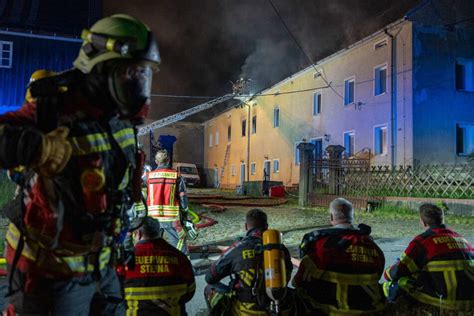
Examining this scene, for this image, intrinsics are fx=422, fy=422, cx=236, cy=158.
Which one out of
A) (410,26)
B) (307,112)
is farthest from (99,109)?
(307,112)

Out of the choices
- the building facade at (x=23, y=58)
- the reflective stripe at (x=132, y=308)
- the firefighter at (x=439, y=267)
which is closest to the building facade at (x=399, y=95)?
the building facade at (x=23, y=58)

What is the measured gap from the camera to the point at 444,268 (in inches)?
133

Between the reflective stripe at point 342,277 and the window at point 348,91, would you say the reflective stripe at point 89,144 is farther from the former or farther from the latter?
the window at point 348,91

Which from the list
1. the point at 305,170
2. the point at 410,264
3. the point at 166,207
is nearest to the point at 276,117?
the point at 305,170

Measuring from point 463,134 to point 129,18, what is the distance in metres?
18.7

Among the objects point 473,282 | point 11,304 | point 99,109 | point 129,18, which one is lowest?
point 473,282

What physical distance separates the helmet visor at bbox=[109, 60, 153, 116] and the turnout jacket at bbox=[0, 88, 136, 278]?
0.41ft

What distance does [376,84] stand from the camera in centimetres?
1823

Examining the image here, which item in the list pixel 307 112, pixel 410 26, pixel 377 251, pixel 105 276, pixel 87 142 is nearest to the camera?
pixel 87 142

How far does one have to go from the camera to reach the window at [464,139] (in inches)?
695

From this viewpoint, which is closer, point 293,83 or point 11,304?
point 11,304

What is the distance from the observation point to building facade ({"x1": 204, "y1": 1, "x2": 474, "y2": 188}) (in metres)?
16.5

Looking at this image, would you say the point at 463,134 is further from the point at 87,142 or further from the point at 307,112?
the point at 87,142

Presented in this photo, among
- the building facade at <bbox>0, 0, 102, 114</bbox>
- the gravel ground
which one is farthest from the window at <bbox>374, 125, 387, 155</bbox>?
the building facade at <bbox>0, 0, 102, 114</bbox>
